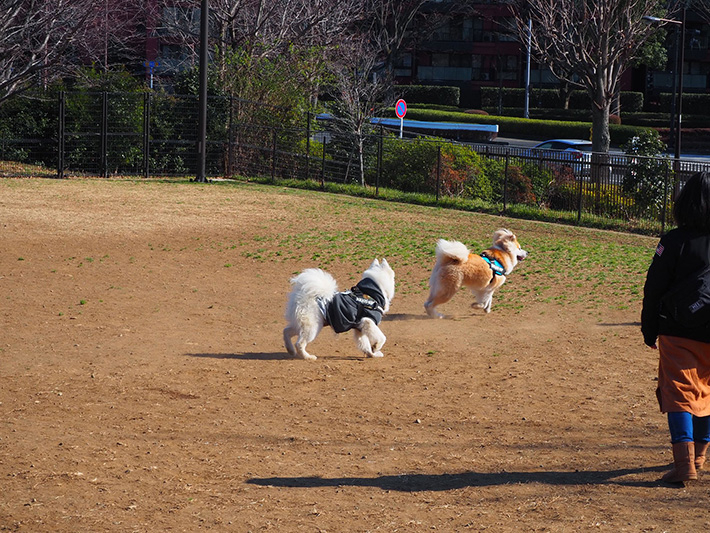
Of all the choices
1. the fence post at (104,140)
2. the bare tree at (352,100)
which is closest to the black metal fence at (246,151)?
the fence post at (104,140)

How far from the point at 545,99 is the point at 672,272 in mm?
57725

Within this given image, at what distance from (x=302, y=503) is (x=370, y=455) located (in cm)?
87

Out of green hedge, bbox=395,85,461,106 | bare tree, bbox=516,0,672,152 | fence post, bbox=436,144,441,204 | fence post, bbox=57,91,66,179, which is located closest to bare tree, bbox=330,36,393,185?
fence post, bbox=436,144,441,204

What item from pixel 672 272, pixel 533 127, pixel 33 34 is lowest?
pixel 672 272

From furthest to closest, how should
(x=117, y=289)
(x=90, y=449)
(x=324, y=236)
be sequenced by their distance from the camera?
(x=324, y=236), (x=117, y=289), (x=90, y=449)

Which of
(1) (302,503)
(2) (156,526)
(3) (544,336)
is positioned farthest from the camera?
(3) (544,336)

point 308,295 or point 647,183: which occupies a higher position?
point 647,183

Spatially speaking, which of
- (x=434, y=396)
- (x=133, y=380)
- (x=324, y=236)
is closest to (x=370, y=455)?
(x=434, y=396)

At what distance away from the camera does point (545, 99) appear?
6006cm

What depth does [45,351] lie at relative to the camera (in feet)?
25.6

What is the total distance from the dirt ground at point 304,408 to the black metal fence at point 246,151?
903cm

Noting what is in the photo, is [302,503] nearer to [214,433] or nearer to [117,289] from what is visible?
[214,433]

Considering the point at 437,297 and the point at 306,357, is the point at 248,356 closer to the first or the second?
the point at 306,357

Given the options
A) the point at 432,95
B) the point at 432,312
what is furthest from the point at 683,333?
the point at 432,95
